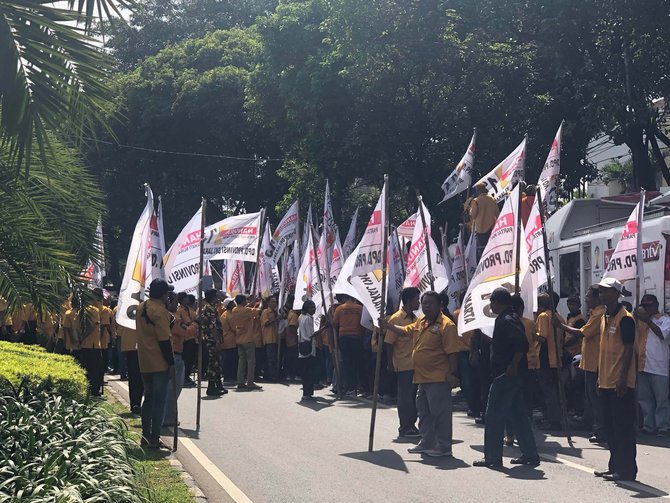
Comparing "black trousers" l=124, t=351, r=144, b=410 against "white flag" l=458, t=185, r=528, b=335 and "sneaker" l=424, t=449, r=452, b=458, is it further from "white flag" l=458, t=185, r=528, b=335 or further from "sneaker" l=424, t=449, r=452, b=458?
"sneaker" l=424, t=449, r=452, b=458

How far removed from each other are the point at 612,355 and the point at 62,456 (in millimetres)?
5328

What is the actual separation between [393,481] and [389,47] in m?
19.7

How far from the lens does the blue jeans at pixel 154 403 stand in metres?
12.4

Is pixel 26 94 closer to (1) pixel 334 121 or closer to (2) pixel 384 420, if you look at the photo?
(2) pixel 384 420

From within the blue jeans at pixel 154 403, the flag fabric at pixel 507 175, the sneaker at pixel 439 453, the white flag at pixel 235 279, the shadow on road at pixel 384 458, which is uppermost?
the flag fabric at pixel 507 175

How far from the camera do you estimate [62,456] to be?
26.2 feet

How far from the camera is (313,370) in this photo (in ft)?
63.5

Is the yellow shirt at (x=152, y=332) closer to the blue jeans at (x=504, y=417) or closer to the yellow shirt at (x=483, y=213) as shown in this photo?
the blue jeans at (x=504, y=417)

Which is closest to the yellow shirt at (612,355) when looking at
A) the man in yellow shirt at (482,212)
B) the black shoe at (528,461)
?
the black shoe at (528,461)

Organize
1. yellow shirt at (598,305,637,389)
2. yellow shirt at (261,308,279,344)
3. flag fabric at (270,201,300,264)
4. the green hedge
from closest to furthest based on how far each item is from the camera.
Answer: yellow shirt at (598,305,637,389) < the green hedge < yellow shirt at (261,308,279,344) < flag fabric at (270,201,300,264)

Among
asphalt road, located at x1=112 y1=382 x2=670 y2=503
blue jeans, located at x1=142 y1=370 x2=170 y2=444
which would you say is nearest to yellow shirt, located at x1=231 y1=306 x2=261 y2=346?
asphalt road, located at x1=112 y1=382 x2=670 y2=503

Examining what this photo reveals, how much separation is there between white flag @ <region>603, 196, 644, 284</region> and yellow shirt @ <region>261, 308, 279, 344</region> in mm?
11062

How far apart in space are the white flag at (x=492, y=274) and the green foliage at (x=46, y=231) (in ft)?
14.5

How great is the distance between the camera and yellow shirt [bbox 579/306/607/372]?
12.8 metres
